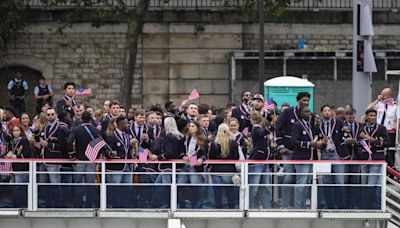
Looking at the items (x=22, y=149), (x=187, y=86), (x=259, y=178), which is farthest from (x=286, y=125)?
(x=187, y=86)

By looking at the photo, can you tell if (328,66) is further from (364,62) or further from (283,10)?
(364,62)

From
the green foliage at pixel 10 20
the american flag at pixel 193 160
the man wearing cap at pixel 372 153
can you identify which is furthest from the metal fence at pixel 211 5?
the american flag at pixel 193 160

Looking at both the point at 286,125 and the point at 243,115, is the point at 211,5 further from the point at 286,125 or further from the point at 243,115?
the point at 286,125

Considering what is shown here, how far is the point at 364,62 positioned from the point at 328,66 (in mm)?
11932

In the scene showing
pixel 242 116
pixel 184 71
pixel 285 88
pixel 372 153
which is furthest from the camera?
pixel 184 71

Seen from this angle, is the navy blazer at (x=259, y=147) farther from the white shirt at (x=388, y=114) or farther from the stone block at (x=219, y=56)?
the stone block at (x=219, y=56)

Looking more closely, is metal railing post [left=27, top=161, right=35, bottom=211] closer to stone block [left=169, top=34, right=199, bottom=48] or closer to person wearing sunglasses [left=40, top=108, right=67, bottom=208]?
person wearing sunglasses [left=40, top=108, right=67, bottom=208]

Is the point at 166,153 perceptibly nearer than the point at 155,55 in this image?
Yes

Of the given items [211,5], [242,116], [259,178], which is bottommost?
[259,178]

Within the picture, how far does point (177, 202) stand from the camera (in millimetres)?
22906

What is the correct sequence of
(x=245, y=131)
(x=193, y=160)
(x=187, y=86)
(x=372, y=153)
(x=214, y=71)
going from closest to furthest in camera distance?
(x=193, y=160) < (x=372, y=153) < (x=245, y=131) < (x=187, y=86) < (x=214, y=71)

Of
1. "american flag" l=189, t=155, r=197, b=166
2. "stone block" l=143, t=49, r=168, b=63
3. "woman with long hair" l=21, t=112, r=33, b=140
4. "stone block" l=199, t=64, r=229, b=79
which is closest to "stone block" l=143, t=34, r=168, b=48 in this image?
"stone block" l=143, t=49, r=168, b=63

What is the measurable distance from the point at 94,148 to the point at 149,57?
18.4 meters

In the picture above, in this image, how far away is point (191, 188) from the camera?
74.9ft
